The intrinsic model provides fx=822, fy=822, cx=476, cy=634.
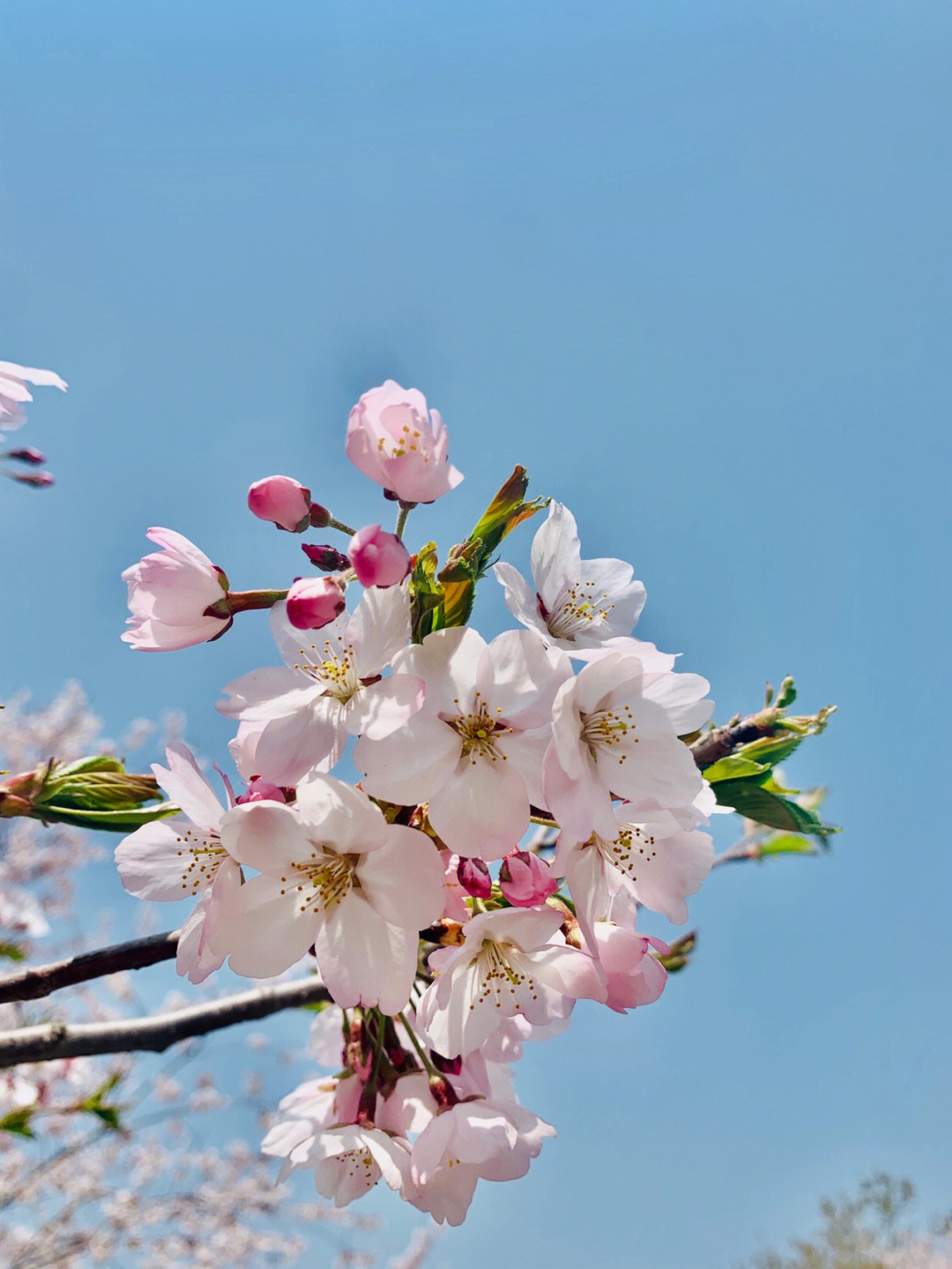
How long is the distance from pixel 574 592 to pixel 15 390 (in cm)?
102

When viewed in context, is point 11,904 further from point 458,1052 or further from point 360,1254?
point 360,1254

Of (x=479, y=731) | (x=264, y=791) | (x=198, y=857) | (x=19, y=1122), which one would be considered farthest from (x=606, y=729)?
(x=19, y=1122)

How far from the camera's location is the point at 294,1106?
1487 mm

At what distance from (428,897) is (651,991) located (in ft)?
1.09

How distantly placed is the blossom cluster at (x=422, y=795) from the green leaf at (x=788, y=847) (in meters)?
1.35

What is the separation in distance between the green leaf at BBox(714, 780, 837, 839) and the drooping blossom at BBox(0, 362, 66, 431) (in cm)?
132

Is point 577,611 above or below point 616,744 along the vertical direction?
above

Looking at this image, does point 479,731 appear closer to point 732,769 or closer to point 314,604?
point 314,604

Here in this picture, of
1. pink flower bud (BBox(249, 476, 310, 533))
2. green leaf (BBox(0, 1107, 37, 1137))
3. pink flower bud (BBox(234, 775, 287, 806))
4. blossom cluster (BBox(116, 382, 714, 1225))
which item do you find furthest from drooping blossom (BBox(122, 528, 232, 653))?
green leaf (BBox(0, 1107, 37, 1137))

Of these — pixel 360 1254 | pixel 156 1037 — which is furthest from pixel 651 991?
pixel 360 1254

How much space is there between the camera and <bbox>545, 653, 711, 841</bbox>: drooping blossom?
923 mm

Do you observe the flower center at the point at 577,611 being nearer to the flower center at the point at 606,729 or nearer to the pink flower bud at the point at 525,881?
the flower center at the point at 606,729

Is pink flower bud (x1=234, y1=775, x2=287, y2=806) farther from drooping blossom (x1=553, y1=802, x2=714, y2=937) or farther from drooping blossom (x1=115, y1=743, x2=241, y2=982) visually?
drooping blossom (x1=553, y1=802, x2=714, y2=937)

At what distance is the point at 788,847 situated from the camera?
2344 millimetres
